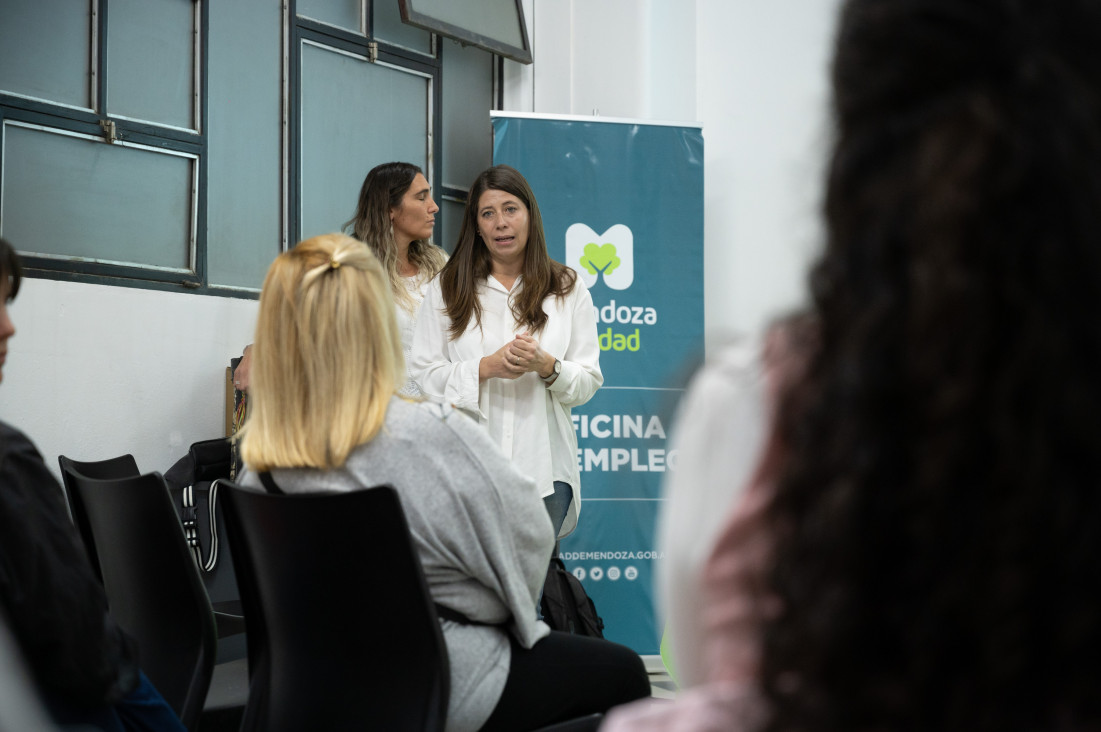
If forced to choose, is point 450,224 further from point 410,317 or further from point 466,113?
point 410,317

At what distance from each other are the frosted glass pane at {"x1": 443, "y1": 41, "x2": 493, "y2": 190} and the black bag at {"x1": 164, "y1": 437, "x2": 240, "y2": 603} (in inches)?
83.3

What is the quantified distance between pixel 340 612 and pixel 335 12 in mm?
4130

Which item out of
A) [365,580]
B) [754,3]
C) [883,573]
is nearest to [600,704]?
[365,580]

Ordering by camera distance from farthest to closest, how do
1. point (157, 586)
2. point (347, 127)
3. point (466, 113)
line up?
point (466, 113) < point (347, 127) < point (157, 586)

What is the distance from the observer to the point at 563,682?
5.65 ft

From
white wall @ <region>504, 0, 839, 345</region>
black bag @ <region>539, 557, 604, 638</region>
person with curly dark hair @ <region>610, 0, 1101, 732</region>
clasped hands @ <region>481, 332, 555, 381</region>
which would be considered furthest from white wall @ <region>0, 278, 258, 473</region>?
person with curly dark hair @ <region>610, 0, 1101, 732</region>

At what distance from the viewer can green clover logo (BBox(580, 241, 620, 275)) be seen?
16.2 ft

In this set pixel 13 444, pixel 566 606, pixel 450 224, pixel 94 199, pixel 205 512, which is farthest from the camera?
pixel 450 224

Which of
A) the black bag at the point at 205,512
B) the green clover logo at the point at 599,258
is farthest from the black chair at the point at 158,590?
the green clover logo at the point at 599,258

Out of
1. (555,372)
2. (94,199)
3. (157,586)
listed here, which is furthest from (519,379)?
(94,199)

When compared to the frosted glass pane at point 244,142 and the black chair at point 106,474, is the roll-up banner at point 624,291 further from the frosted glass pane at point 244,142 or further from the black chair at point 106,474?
the black chair at point 106,474

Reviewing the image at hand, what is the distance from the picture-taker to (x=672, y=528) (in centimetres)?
82

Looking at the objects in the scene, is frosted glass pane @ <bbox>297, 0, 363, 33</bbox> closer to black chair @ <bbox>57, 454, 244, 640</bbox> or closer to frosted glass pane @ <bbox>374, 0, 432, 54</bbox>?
frosted glass pane @ <bbox>374, 0, 432, 54</bbox>

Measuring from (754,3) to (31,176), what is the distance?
3.66 metres
